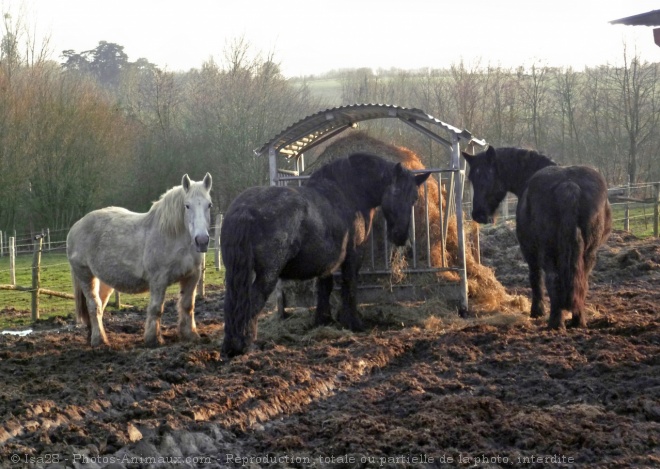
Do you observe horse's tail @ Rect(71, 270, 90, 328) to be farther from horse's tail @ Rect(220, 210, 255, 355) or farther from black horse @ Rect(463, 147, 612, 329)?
black horse @ Rect(463, 147, 612, 329)

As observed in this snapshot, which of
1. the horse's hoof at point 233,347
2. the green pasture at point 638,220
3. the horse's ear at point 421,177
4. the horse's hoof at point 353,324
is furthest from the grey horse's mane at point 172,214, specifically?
the green pasture at point 638,220

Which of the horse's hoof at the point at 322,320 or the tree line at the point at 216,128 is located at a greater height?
the tree line at the point at 216,128

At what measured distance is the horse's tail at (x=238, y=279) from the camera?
7598mm

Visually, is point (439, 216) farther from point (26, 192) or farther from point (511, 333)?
point (26, 192)

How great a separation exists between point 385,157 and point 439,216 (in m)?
0.97

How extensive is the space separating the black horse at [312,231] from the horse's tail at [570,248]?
1841 millimetres

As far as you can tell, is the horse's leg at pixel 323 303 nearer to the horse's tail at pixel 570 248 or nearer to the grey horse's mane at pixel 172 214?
the grey horse's mane at pixel 172 214

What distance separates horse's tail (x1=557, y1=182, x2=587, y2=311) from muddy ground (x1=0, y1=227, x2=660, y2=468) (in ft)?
1.26

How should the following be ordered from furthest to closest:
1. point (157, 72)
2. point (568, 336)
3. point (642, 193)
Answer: point (157, 72) → point (642, 193) → point (568, 336)

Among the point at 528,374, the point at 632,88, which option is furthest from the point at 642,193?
the point at 528,374

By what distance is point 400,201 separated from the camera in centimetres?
951

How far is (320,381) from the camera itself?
256 inches

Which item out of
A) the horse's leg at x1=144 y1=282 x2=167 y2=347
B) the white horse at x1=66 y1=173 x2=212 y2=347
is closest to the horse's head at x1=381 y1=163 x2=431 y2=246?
the white horse at x1=66 y1=173 x2=212 y2=347

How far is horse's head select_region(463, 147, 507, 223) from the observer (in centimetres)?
991
